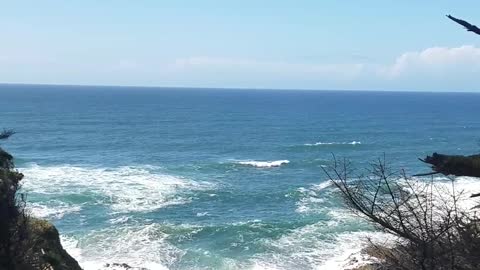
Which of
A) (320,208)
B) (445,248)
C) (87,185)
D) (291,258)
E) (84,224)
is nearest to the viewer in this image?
(445,248)

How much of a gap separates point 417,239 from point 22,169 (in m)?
59.3

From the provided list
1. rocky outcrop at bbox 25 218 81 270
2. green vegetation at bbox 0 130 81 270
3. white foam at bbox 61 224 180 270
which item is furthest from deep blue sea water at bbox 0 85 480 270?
green vegetation at bbox 0 130 81 270

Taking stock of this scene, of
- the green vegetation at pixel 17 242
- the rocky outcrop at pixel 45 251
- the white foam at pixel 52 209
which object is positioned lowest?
the white foam at pixel 52 209

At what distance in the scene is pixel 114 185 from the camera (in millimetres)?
51500

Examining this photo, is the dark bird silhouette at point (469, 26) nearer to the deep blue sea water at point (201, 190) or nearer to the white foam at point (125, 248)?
the deep blue sea water at point (201, 190)

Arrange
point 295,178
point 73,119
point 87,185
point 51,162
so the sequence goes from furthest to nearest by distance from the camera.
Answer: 1. point 73,119
2. point 51,162
3. point 295,178
4. point 87,185

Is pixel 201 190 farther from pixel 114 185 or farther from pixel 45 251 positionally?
pixel 45 251

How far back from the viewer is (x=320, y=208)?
4344 centimetres

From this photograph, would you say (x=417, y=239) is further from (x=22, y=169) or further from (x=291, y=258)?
(x=22, y=169)

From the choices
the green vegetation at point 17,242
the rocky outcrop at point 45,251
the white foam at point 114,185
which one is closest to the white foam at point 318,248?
the rocky outcrop at point 45,251

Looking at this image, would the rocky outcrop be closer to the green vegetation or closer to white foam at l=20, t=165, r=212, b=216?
the green vegetation

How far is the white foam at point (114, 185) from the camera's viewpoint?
4475 centimetres

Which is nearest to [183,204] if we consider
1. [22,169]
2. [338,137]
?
[22,169]

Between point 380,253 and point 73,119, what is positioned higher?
point 380,253
